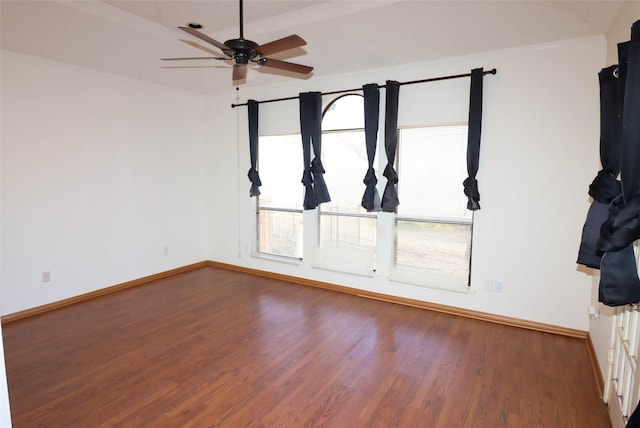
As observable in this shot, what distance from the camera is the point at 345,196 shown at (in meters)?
4.44

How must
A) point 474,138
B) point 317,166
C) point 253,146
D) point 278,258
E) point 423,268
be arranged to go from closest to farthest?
point 474,138
point 423,268
point 317,166
point 253,146
point 278,258

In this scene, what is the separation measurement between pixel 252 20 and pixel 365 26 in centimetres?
109

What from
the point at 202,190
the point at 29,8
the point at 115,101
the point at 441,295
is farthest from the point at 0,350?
the point at 202,190

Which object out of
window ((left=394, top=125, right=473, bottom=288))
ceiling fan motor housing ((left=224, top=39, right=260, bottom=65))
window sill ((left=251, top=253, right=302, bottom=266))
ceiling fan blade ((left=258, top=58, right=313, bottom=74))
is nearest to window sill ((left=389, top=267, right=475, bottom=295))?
window ((left=394, top=125, right=473, bottom=288))

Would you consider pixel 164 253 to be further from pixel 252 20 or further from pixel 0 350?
pixel 0 350

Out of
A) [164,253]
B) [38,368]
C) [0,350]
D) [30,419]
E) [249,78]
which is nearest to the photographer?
[0,350]

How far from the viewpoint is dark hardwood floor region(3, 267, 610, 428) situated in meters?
2.18

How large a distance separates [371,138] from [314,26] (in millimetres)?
1315

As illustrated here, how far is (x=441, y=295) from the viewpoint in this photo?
3.82 meters

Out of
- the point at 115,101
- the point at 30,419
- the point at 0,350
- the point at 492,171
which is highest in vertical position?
the point at 115,101

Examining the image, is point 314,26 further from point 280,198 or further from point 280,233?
point 280,233

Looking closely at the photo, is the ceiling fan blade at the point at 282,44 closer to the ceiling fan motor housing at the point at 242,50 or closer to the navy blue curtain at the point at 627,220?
the ceiling fan motor housing at the point at 242,50

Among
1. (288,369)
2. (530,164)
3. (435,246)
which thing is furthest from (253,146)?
(530,164)

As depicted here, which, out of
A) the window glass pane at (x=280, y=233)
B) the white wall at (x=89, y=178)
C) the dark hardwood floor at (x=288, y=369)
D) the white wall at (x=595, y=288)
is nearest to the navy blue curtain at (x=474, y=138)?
the white wall at (x=595, y=288)
